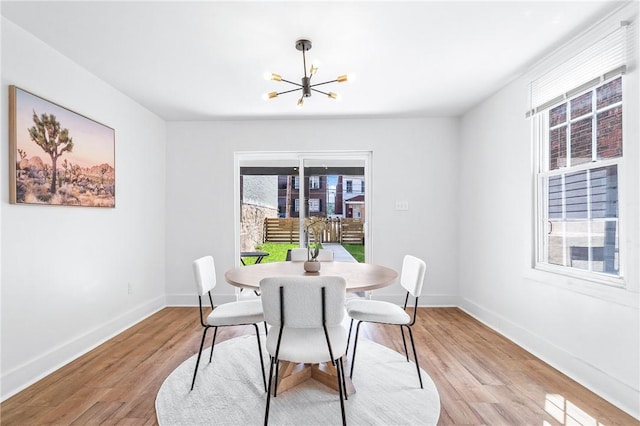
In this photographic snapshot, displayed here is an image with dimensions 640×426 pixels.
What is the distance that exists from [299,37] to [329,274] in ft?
5.71

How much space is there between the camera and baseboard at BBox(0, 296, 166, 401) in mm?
2197

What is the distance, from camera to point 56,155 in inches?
102

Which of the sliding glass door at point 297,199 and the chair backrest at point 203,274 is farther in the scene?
the sliding glass door at point 297,199

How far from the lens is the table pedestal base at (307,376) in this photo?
2.18 metres

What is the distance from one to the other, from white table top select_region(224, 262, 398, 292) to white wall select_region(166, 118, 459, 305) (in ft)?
6.21

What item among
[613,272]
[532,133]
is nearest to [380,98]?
[532,133]

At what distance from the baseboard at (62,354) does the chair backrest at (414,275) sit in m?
2.80

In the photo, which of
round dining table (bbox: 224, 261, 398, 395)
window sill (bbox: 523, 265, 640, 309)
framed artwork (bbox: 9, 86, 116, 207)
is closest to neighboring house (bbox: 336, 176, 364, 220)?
round dining table (bbox: 224, 261, 398, 395)

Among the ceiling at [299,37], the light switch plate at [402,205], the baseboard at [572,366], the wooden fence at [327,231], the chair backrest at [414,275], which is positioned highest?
the ceiling at [299,37]

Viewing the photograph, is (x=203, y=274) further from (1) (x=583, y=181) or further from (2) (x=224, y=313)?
(1) (x=583, y=181)

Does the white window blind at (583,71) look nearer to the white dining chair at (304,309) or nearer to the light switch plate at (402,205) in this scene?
the light switch plate at (402,205)

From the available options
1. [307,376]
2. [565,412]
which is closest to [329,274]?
[307,376]

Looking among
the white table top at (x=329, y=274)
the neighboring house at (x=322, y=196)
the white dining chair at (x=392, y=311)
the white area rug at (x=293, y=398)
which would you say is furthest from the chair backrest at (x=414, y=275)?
the neighboring house at (x=322, y=196)

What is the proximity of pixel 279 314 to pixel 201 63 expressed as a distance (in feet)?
7.37
